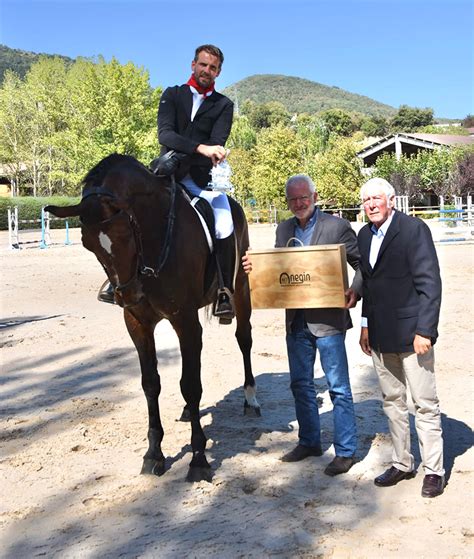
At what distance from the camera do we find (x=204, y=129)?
4.77 m

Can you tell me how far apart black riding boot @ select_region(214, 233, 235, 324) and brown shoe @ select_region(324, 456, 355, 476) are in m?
1.40

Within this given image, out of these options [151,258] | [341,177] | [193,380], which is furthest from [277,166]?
[151,258]

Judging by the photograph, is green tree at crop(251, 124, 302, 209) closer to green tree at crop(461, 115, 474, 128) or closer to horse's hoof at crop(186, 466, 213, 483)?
horse's hoof at crop(186, 466, 213, 483)

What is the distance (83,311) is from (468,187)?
36202 mm

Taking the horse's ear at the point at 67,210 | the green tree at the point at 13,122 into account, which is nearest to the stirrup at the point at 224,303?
the horse's ear at the point at 67,210

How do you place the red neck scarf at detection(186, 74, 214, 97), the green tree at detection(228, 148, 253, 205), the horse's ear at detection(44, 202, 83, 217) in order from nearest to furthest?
the horse's ear at detection(44, 202, 83, 217) → the red neck scarf at detection(186, 74, 214, 97) → the green tree at detection(228, 148, 253, 205)

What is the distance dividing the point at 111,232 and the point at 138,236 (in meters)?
0.32

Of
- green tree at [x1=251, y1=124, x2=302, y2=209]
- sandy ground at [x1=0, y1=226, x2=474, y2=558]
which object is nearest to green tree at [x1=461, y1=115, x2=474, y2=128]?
green tree at [x1=251, y1=124, x2=302, y2=209]

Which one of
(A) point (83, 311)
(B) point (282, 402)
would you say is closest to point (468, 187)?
(A) point (83, 311)

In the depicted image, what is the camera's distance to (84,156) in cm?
4712

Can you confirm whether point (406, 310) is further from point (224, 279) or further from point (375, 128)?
point (375, 128)

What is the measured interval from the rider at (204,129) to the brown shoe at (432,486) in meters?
1.93

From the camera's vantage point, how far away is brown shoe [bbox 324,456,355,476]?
4.12m

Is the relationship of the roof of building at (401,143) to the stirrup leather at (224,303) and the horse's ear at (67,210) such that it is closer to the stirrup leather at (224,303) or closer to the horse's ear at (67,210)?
the stirrup leather at (224,303)
